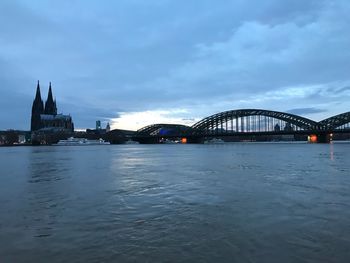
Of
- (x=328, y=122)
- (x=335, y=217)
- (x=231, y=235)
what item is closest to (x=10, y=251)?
(x=231, y=235)

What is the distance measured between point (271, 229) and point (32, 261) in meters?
6.24

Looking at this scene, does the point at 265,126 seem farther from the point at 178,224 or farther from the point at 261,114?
the point at 178,224

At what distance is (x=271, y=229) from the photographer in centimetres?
964

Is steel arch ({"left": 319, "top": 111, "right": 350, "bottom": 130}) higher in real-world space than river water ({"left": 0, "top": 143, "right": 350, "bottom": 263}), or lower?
higher

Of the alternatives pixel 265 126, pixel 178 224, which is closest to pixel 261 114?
pixel 265 126

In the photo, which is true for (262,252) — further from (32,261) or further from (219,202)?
(219,202)

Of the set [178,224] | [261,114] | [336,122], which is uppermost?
[261,114]

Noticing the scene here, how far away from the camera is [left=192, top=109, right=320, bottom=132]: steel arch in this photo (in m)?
156

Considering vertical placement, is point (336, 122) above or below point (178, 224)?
above

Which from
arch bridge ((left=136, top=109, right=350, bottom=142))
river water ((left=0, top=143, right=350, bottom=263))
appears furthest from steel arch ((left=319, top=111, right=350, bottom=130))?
river water ((left=0, top=143, right=350, bottom=263))

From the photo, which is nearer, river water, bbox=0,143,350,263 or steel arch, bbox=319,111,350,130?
river water, bbox=0,143,350,263

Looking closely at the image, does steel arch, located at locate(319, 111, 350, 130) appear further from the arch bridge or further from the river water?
the river water

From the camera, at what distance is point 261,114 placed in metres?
170

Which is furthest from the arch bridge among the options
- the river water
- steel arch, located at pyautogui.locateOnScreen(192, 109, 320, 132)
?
the river water
